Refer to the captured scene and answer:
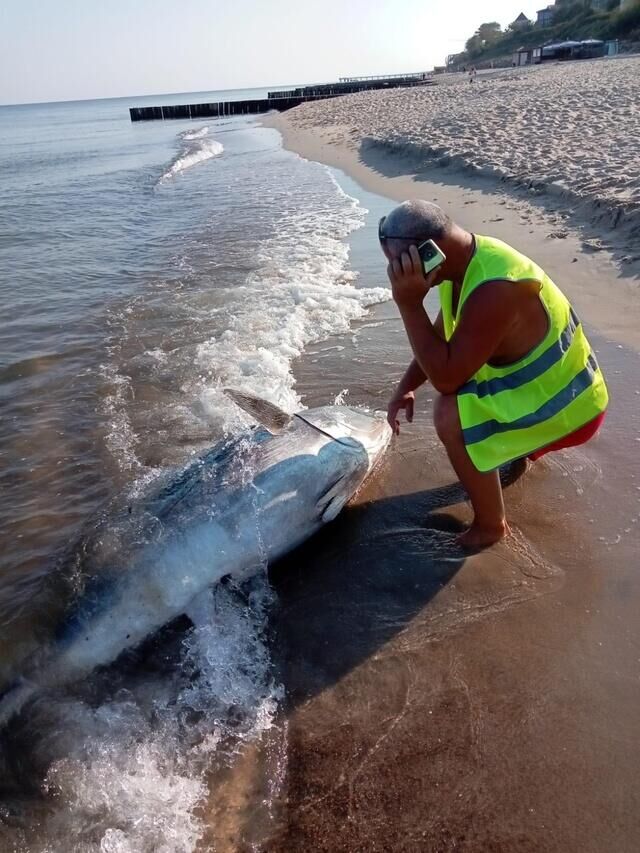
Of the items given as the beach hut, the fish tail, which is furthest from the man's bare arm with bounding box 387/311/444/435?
the beach hut

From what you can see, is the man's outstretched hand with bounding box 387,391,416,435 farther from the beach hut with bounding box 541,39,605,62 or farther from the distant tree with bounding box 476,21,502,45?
the distant tree with bounding box 476,21,502,45

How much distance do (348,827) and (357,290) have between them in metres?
5.98

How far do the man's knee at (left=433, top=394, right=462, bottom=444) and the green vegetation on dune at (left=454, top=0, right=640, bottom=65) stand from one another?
61.2m

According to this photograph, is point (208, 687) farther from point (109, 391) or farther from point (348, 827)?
point (109, 391)

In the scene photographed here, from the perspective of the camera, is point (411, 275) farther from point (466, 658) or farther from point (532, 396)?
point (466, 658)

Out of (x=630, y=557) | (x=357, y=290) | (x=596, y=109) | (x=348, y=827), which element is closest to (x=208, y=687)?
(x=348, y=827)

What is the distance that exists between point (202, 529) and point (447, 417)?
1.32 m

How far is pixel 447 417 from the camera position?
10.4ft

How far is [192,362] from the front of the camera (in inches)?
235

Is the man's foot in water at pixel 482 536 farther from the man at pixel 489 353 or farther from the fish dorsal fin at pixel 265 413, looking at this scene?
the fish dorsal fin at pixel 265 413

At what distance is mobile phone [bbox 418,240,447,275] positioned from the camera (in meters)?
2.67

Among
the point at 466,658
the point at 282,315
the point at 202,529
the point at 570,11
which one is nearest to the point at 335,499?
the point at 202,529

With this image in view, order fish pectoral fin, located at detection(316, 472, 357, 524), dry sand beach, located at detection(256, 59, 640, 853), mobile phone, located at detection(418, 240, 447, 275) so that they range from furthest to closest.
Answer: fish pectoral fin, located at detection(316, 472, 357, 524), mobile phone, located at detection(418, 240, 447, 275), dry sand beach, located at detection(256, 59, 640, 853)

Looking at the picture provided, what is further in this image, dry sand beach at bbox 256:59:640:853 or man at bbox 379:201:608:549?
man at bbox 379:201:608:549
